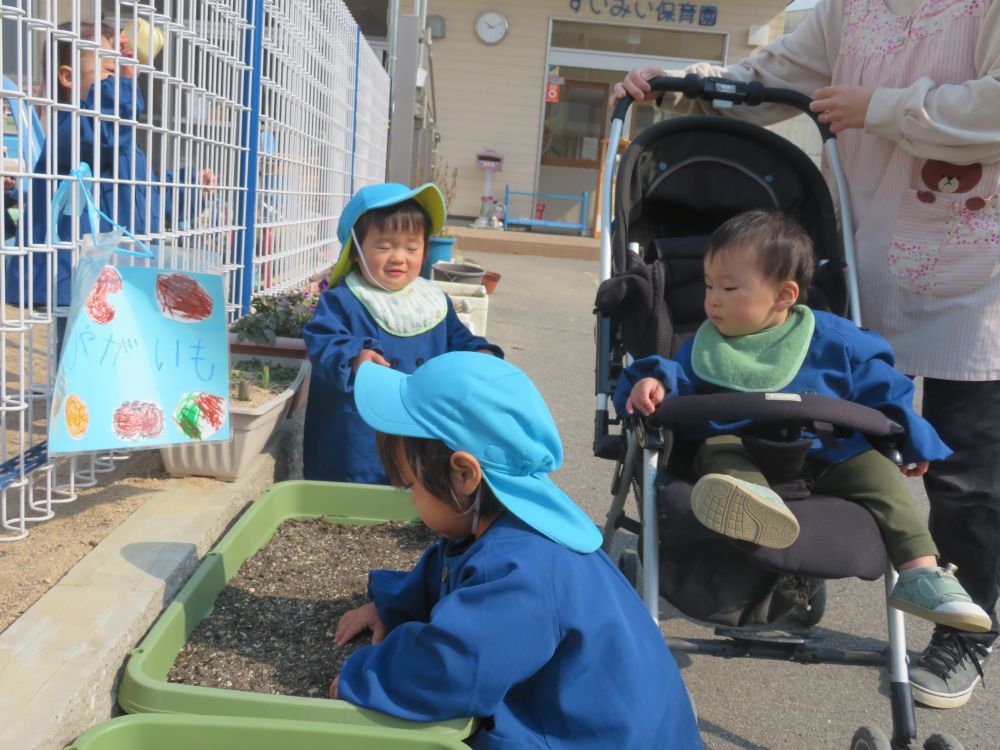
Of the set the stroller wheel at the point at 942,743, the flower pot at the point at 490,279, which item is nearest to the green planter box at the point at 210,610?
the stroller wheel at the point at 942,743

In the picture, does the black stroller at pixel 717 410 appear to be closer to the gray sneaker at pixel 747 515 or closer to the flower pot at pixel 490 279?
the gray sneaker at pixel 747 515

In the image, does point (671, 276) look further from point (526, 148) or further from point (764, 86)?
point (526, 148)

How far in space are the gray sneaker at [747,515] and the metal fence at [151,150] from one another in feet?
5.33

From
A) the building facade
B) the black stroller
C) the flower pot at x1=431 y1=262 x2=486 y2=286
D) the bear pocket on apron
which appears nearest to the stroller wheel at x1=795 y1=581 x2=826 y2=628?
the black stroller

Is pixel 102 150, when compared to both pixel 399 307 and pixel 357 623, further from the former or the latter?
pixel 357 623

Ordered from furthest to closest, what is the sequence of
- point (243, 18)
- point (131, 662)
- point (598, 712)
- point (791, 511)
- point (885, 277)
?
point (243, 18) → point (885, 277) → point (791, 511) → point (131, 662) → point (598, 712)

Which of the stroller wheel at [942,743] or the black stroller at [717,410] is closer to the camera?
the stroller wheel at [942,743]

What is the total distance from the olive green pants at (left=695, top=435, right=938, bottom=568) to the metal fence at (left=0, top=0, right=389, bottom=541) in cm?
157

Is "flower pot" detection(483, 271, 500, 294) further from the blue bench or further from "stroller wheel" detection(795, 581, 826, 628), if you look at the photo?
the blue bench

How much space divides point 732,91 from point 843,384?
1.20 metres

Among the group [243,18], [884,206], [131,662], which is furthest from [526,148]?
[131,662]

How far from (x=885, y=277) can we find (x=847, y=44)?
77 cm

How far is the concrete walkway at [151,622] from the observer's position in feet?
6.02

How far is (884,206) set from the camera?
9.25ft
